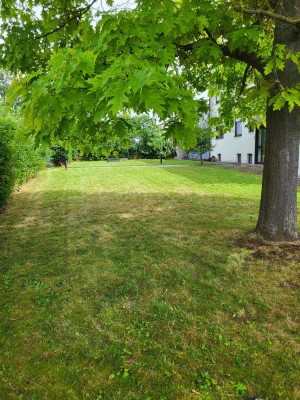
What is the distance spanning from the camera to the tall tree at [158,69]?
278cm

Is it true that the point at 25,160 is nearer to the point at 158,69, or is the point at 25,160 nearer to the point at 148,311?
the point at 148,311

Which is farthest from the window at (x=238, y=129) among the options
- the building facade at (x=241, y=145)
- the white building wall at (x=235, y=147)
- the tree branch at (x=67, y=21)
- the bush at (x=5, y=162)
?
the tree branch at (x=67, y=21)

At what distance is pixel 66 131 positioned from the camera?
3.41 metres

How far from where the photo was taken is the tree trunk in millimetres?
5645

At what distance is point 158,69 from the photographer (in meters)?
2.83

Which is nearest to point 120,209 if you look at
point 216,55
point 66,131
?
point 216,55

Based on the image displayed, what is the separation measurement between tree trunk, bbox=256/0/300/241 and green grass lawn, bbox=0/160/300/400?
17.2 inches

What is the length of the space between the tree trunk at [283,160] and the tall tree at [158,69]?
0.06ft

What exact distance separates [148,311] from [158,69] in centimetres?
283

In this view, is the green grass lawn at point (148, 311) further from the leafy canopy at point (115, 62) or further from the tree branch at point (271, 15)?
the tree branch at point (271, 15)

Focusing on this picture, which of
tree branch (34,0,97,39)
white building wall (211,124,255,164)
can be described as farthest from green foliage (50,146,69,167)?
tree branch (34,0,97,39)

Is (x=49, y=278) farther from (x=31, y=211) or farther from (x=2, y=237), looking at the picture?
(x=31, y=211)

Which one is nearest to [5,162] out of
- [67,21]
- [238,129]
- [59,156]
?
[67,21]

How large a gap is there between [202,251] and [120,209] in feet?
14.0
